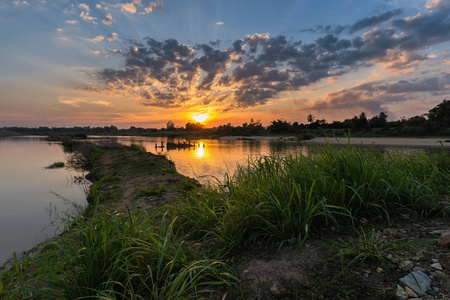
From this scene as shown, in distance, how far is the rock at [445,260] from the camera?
5.66ft

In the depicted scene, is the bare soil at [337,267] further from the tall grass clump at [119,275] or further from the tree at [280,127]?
the tree at [280,127]

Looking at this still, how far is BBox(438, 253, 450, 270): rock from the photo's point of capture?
1726 millimetres

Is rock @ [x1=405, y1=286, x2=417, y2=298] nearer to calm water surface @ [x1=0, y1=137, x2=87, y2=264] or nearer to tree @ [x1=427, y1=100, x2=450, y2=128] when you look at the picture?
calm water surface @ [x1=0, y1=137, x2=87, y2=264]

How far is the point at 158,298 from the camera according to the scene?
5.75 ft

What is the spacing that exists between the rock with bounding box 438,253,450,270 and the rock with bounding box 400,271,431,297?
0.75ft

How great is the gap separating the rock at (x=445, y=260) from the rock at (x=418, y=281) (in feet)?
0.75

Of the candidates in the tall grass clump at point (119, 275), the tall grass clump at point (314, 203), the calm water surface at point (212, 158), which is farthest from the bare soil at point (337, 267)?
the calm water surface at point (212, 158)

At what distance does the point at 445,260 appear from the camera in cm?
176

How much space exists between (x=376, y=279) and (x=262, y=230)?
122cm

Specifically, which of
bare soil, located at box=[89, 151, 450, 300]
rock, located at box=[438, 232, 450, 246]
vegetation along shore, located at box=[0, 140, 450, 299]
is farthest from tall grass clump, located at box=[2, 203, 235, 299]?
rock, located at box=[438, 232, 450, 246]

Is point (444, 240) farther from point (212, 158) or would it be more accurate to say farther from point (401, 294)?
point (212, 158)

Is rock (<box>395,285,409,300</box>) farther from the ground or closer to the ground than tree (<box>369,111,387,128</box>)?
closer to the ground

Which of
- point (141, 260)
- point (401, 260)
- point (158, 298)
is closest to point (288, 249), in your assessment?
point (401, 260)

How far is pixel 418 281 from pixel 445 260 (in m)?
0.38
